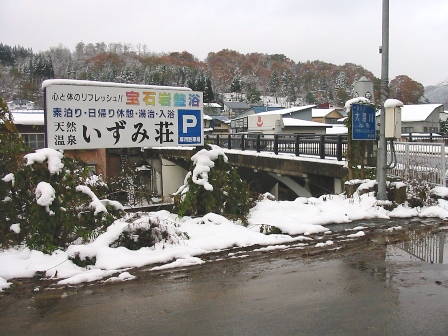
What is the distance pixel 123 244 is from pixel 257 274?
217 cm

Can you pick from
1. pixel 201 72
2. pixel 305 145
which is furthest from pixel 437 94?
pixel 305 145

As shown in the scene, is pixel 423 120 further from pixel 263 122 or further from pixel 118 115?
pixel 118 115

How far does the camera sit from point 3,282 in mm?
4863

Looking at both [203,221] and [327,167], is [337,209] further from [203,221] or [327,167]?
[327,167]

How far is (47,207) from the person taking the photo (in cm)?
592

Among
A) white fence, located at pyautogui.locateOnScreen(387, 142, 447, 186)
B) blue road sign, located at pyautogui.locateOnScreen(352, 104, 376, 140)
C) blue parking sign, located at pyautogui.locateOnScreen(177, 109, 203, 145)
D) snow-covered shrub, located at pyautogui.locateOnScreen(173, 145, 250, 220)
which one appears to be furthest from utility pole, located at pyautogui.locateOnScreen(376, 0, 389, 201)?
blue parking sign, located at pyautogui.locateOnScreen(177, 109, 203, 145)

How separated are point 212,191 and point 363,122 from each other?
429cm

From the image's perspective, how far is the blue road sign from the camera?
9.52 meters

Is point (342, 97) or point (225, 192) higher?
point (342, 97)

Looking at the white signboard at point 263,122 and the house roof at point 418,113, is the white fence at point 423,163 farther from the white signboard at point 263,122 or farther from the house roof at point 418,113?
the house roof at point 418,113

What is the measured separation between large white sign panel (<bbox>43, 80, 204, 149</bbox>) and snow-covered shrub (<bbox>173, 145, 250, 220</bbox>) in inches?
22.6

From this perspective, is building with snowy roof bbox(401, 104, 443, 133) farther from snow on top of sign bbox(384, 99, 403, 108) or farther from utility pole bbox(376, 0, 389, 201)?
snow on top of sign bbox(384, 99, 403, 108)

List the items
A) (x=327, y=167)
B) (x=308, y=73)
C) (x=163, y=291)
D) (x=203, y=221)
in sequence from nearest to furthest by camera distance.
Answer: (x=163, y=291)
(x=203, y=221)
(x=327, y=167)
(x=308, y=73)

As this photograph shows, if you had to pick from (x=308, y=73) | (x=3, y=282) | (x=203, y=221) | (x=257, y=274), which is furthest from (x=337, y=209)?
(x=308, y=73)
